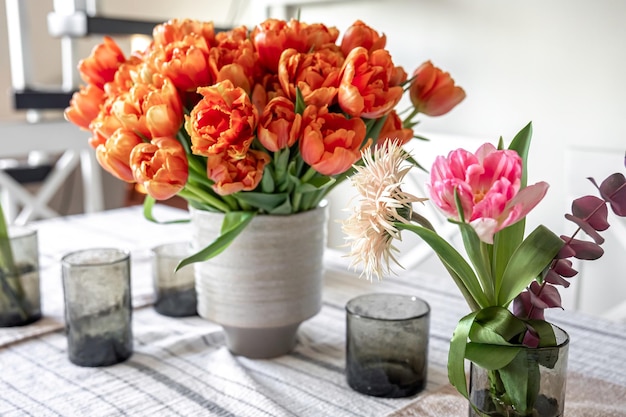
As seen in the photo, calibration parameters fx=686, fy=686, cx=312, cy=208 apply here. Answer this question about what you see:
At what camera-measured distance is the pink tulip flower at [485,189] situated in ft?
1.62

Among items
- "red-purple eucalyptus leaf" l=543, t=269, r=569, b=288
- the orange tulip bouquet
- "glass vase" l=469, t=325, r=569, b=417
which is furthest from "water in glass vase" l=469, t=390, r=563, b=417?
the orange tulip bouquet

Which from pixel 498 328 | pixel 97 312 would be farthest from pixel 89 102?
pixel 498 328

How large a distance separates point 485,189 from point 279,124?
0.85 ft

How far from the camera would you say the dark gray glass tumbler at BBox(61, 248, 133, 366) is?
85 centimetres

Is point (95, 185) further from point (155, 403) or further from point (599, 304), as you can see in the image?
point (155, 403)

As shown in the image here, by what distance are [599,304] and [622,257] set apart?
0.48ft

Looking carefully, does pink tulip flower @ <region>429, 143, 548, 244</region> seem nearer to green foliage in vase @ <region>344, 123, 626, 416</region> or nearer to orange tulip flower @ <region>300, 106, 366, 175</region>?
green foliage in vase @ <region>344, 123, 626, 416</region>

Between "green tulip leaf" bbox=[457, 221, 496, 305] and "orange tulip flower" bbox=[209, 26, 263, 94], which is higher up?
"orange tulip flower" bbox=[209, 26, 263, 94]

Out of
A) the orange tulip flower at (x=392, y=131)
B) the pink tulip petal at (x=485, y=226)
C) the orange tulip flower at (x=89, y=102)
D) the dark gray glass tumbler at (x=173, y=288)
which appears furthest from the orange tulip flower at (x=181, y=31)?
the pink tulip petal at (x=485, y=226)

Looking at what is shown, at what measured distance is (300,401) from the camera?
76 centimetres

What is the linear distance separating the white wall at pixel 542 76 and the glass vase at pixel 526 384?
3.41 feet

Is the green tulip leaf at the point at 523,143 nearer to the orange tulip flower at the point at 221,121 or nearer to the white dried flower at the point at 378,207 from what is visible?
the white dried flower at the point at 378,207

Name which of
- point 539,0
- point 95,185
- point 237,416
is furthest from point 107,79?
point 95,185

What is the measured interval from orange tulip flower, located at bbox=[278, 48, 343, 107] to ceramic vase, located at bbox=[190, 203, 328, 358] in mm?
155
